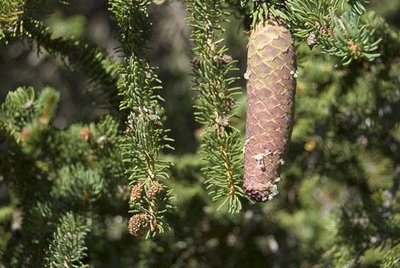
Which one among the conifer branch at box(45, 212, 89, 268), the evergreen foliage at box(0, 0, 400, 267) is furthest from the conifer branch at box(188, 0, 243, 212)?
the conifer branch at box(45, 212, 89, 268)

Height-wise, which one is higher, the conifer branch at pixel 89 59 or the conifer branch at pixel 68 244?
the conifer branch at pixel 89 59

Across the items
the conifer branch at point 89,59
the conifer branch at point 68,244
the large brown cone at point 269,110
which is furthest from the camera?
the conifer branch at point 89,59

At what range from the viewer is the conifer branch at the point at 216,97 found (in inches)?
44.0

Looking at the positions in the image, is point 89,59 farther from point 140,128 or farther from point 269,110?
point 269,110

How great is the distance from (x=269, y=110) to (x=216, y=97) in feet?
0.35

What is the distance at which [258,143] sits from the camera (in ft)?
3.44

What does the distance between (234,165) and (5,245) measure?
61 cm

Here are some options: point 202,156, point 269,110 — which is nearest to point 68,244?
point 202,156

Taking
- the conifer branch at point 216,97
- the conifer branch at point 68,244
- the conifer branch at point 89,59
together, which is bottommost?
the conifer branch at point 68,244

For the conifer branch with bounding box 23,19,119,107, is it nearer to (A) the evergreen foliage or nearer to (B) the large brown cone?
(A) the evergreen foliage

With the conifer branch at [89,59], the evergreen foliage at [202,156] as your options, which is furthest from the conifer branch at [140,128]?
the conifer branch at [89,59]

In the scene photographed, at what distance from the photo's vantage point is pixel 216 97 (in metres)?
1.12

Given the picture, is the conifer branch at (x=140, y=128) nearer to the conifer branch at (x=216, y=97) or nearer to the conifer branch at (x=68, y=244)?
the conifer branch at (x=216, y=97)

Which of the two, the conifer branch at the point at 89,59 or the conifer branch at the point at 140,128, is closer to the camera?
the conifer branch at the point at 140,128
